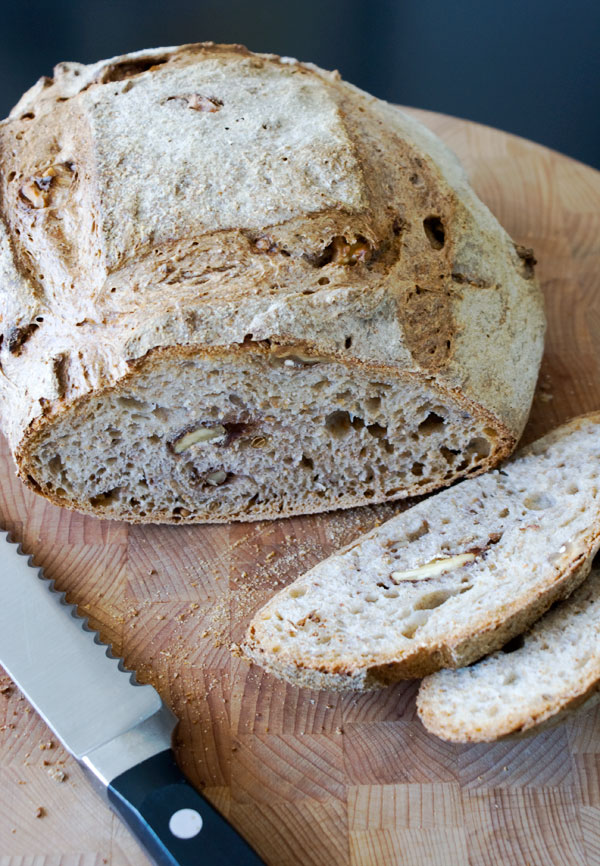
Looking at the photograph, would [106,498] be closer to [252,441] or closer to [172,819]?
[252,441]

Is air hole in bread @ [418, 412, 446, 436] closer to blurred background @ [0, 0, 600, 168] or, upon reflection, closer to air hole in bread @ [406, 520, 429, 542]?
air hole in bread @ [406, 520, 429, 542]

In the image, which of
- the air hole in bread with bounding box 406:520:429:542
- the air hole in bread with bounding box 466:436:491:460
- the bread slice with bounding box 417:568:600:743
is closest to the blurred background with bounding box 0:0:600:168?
the air hole in bread with bounding box 466:436:491:460

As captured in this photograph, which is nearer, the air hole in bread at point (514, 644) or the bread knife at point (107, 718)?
the bread knife at point (107, 718)

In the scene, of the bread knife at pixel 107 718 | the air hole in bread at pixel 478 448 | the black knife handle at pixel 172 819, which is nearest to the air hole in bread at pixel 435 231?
the air hole in bread at pixel 478 448

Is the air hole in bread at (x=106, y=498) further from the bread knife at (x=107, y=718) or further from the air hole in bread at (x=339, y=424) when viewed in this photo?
the air hole in bread at (x=339, y=424)

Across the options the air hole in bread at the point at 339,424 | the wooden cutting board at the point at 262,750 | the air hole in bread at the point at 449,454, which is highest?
the air hole in bread at the point at 339,424

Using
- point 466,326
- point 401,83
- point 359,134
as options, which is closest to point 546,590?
point 466,326

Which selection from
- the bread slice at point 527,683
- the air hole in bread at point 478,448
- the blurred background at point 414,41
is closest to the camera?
the bread slice at point 527,683

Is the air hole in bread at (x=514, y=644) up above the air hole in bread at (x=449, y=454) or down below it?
below
